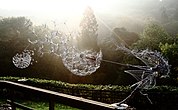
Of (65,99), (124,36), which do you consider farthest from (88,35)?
(65,99)

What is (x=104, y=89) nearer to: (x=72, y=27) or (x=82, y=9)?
(x=82, y=9)

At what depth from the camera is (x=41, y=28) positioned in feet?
86.7

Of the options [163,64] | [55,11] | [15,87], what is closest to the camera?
[15,87]

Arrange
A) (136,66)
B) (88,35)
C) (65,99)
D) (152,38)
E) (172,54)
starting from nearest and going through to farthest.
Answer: (65,99) < (136,66) < (172,54) < (152,38) < (88,35)

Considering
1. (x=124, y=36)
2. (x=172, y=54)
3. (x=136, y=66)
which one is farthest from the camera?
(x=124, y=36)

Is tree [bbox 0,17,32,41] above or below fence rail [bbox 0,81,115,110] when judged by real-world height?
above

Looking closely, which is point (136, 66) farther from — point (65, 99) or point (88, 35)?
point (88, 35)

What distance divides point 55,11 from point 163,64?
1077 inches

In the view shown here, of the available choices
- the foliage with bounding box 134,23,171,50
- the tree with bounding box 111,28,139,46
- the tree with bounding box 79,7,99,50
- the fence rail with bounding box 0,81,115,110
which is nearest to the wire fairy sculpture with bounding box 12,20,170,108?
the tree with bounding box 79,7,99,50

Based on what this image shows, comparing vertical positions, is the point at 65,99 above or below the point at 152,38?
below

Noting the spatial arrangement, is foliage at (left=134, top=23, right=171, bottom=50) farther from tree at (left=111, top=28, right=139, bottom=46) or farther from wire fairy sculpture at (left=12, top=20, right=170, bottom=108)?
wire fairy sculpture at (left=12, top=20, right=170, bottom=108)

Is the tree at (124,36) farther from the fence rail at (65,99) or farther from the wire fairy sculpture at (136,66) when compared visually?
the fence rail at (65,99)

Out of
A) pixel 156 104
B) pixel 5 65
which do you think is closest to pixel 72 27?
pixel 5 65

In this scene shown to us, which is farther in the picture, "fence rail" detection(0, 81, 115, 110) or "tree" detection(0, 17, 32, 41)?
"tree" detection(0, 17, 32, 41)
